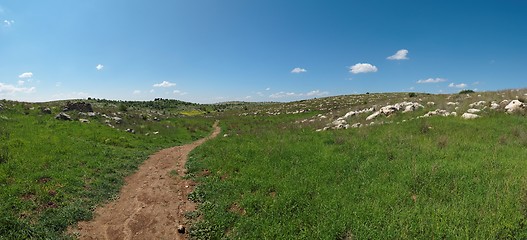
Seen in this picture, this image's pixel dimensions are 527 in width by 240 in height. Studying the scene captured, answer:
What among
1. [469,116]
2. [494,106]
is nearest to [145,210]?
[469,116]

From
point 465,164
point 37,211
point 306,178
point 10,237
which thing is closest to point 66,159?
point 37,211

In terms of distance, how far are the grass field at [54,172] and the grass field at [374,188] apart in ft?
13.5

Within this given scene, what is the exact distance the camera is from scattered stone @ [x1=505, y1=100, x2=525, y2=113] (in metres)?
17.9

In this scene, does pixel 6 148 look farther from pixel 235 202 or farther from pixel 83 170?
pixel 235 202

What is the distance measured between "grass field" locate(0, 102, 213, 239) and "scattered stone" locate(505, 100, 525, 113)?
24.4m

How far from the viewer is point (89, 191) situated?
1094cm

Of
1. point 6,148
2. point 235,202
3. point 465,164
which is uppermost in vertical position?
point 6,148

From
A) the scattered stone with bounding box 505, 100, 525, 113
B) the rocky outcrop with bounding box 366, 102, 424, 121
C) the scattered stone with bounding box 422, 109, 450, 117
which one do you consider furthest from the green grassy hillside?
the rocky outcrop with bounding box 366, 102, 424, 121

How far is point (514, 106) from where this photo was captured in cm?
1822

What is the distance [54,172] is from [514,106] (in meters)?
27.4

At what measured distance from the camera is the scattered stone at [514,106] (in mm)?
17908

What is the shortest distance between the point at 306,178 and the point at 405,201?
355 centimetres

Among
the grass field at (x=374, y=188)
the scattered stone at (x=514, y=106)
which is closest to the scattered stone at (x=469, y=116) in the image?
the grass field at (x=374, y=188)

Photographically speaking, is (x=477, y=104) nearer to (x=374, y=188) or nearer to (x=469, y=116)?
(x=469, y=116)
